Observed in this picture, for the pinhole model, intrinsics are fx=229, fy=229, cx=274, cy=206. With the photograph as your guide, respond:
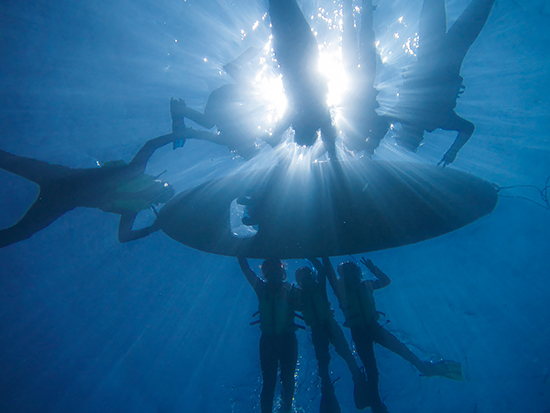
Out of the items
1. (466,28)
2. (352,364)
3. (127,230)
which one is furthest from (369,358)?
(466,28)

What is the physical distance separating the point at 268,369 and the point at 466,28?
813 centimetres

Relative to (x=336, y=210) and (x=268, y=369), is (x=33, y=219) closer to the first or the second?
(x=268, y=369)

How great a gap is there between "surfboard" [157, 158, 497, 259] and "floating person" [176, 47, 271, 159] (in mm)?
2027

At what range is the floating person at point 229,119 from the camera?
605 cm

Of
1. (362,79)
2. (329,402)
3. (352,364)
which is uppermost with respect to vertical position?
(362,79)

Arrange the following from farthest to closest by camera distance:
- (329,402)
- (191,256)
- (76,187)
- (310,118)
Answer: (191,256)
(76,187)
(329,402)
(310,118)

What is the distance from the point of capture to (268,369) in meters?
5.25

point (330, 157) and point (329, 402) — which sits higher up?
point (330, 157)

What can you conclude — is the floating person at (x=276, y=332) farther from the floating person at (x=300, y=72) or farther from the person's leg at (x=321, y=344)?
the floating person at (x=300, y=72)

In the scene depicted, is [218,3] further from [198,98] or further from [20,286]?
[20,286]

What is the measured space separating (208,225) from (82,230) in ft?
60.2

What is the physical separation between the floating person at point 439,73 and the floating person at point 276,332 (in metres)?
4.56

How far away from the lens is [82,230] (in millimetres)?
17156

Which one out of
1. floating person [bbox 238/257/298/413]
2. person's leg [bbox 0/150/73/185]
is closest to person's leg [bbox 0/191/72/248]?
person's leg [bbox 0/150/73/185]
